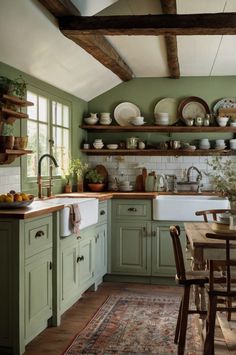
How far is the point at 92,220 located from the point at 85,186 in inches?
66.1

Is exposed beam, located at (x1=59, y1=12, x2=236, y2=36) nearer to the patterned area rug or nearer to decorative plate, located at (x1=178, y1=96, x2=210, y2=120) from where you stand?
decorative plate, located at (x1=178, y1=96, x2=210, y2=120)

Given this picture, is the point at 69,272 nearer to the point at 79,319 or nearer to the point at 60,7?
the point at 79,319

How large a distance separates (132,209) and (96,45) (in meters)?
1.98

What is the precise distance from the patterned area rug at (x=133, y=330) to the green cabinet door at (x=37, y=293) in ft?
1.00

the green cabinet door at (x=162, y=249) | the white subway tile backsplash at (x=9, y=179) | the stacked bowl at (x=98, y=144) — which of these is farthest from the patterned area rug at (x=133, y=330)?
the stacked bowl at (x=98, y=144)

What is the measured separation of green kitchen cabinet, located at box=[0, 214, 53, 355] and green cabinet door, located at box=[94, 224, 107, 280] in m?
1.68

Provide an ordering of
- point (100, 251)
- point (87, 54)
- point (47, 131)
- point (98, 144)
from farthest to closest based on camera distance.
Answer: point (98, 144), point (100, 251), point (47, 131), point (87, 54)

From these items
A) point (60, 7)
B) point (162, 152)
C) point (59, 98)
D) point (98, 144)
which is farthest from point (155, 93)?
point (60, 7)

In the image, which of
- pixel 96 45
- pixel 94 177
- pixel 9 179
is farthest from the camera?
pixel 94 177

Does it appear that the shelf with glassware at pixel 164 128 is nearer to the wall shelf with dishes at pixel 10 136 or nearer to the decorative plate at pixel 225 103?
the decorative plate at pixel 225 103

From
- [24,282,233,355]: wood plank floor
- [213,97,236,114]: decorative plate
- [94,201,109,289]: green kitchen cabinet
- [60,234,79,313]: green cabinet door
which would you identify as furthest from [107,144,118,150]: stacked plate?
[60,234,79,313]: green cabinet door

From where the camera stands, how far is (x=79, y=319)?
13.8 ft

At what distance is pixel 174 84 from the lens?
252 inches

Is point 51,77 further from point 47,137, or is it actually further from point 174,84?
point 174,84
